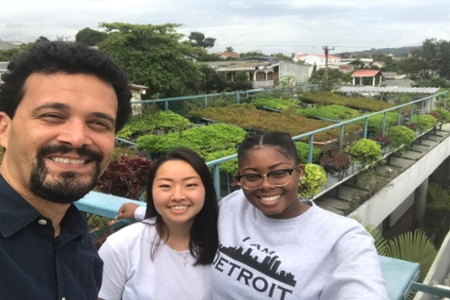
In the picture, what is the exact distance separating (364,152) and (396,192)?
61.7 inches

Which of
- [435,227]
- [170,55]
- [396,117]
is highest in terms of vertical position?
[170,55]

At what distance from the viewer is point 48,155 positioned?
0.93 metres

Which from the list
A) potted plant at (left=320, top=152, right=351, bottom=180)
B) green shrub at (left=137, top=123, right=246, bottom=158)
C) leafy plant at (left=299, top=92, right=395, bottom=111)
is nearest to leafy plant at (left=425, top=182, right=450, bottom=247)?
leafy plant at (left=299, top=92, right=395, bottom=111)

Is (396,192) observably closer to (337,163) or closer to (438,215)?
(337,163)

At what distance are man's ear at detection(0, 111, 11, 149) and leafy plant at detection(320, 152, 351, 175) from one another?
5161mm

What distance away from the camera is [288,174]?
138cm

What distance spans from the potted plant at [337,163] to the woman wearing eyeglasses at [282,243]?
4.41 meters

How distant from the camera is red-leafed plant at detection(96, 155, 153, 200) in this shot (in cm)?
299

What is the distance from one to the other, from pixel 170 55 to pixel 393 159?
25.6 feet

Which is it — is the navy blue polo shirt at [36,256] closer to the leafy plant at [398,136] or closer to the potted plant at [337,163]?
the potted plant at [337,163]

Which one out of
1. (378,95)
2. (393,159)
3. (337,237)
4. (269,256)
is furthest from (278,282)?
(378,95)

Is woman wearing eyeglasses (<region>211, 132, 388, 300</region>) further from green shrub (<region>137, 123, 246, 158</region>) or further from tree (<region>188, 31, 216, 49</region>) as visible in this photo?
tree (<region>188, 31, 216, 49</region>)

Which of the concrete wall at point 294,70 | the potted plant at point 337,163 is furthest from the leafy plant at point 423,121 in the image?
the concrete wall at point 294,70

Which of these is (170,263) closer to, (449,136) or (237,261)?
(237,261)
